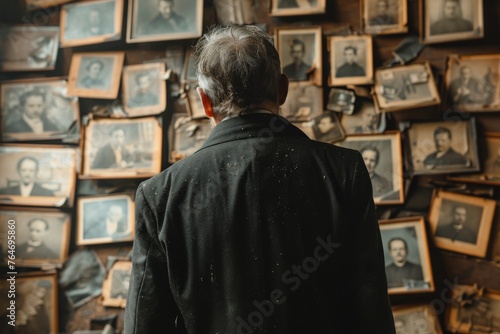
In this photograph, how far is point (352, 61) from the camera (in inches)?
79.2

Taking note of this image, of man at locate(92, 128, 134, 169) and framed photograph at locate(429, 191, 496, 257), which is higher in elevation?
man at locate(92, 128, 134, 169)

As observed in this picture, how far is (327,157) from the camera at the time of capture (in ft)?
3.25

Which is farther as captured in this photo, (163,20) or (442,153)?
(163,20)

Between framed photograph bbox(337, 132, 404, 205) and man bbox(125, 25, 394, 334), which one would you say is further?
framed photograph bbox(337, 132, 404, 205)

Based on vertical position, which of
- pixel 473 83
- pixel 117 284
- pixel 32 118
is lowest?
pixel 117 284

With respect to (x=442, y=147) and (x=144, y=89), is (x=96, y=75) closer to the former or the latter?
(x=144, y=89)

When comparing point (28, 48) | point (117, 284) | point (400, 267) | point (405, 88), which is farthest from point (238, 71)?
point (28, 48)

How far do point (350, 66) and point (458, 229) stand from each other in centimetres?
83

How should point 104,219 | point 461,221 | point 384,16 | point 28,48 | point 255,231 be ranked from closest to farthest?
1. point 255,231
2. point 461,221
3. point 384,16
4. point 104,219
5. point 28,48

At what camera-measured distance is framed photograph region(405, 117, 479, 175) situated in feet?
6.24

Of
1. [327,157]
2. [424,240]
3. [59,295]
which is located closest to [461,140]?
[424,240]

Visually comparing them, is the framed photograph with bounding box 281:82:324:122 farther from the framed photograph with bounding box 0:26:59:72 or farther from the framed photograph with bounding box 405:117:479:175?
the framed photograph with bounding box 0:26:59:72

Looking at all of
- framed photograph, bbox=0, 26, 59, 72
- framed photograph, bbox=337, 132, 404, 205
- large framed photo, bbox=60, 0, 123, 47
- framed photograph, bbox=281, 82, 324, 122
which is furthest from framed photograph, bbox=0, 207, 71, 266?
framed photograph, bbox=337, 132, 404, 205

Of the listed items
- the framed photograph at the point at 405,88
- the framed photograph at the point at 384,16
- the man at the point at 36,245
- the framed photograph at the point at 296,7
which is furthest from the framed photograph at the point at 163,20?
the man at the point at 36,245
